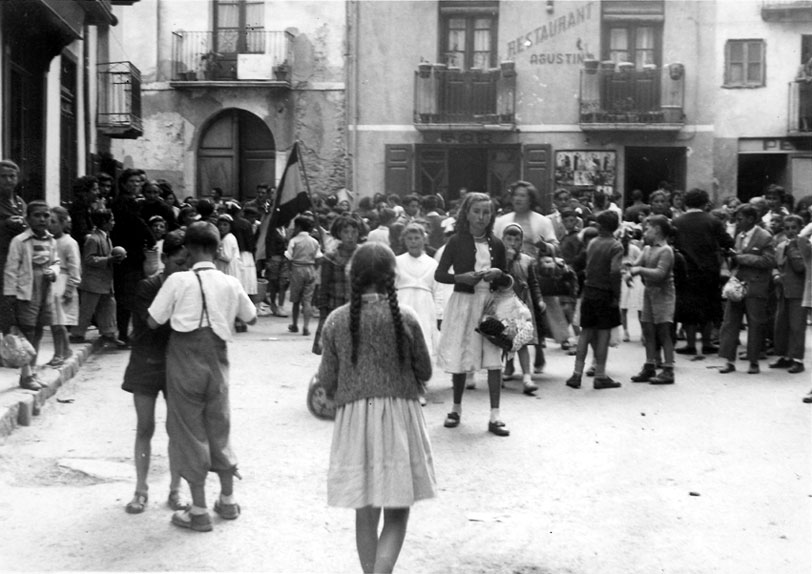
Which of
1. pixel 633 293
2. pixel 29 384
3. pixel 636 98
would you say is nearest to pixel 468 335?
pixel 29 384

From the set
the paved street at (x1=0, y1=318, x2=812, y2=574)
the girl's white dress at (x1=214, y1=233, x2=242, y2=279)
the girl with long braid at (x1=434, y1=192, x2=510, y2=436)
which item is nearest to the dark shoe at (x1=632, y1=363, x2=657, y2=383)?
the paved street at (x1=0, y1=318, x2=812, y2=574)

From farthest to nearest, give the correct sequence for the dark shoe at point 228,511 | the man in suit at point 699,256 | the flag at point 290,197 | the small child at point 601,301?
the flag at point 290,197, the man in suit at point 699,256, the small child at point 601,301, the dark shoe at point 228,511

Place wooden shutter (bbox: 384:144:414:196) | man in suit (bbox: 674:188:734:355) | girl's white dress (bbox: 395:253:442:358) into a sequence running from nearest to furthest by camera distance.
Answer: girl's white dress (bbox: 395:253:442:358)
man in suit (bbox: 674:188:734:355)
wooden shutter (bbox: 384:144:414:196)

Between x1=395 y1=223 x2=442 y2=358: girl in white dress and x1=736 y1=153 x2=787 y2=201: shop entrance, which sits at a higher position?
x1=736 y1=153 x2=787 y2=201: shop entrance

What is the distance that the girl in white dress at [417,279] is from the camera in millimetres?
8938

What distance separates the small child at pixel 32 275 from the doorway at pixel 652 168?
732 inches

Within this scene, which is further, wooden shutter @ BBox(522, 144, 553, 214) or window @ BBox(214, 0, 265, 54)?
wooden shutter @ BBox(522, 144, 553, 214)

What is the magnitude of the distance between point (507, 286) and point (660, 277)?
2322 mm

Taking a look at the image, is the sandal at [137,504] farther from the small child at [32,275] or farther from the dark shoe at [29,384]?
the small child at [32,275]

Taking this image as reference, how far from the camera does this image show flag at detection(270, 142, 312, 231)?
13.5 meters

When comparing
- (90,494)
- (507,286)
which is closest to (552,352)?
(507,286)

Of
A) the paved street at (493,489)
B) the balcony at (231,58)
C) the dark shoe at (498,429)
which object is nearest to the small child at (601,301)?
the paved street at (493,489)

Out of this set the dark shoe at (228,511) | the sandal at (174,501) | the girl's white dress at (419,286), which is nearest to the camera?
the dark shoe at (228,511)

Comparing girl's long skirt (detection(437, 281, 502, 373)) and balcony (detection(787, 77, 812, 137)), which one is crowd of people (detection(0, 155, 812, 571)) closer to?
girl's long skirt (detection(437, 281, 502, 373))
